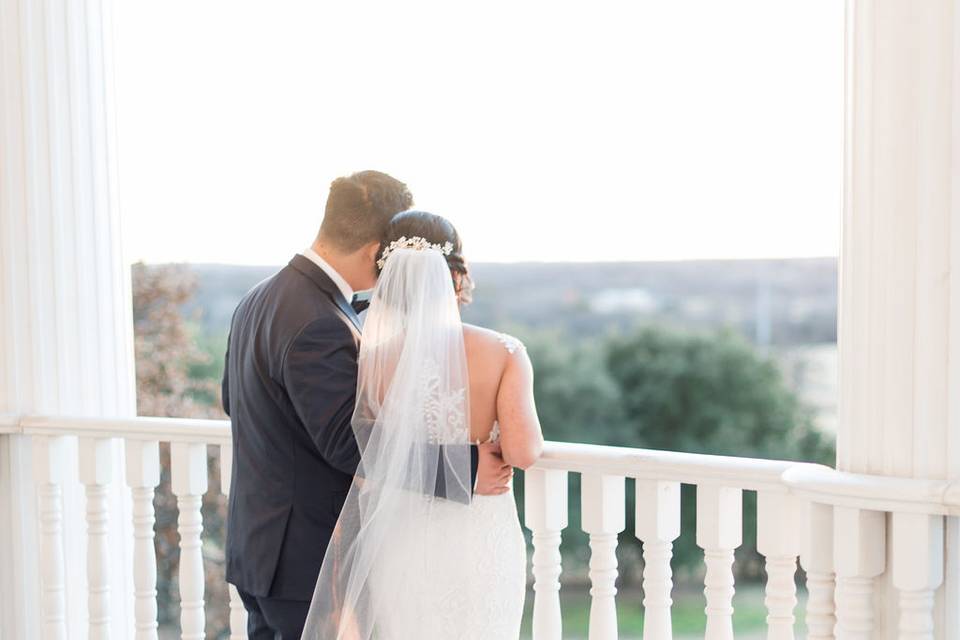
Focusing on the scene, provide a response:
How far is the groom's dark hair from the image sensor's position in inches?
102

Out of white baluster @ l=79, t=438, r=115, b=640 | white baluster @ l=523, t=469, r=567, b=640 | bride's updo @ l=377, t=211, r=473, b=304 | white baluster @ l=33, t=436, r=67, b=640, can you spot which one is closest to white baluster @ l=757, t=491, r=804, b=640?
white baluster @ l=523, t=469, r=567, b=640

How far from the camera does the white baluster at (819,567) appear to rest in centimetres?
218

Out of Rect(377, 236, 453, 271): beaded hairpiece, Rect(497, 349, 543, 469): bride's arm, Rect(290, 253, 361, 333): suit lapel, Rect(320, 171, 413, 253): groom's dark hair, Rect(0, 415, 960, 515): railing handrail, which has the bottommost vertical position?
Rect(0, 415, 960, 515): railing handrail

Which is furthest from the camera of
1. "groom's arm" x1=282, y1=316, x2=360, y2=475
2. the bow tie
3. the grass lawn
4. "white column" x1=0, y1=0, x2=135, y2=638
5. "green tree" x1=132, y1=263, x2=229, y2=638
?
the grass lawn

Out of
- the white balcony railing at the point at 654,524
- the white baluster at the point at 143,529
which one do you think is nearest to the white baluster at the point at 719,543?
the white balcony railing at the point at 654,524

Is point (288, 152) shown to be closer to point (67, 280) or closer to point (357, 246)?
point (67, 280)

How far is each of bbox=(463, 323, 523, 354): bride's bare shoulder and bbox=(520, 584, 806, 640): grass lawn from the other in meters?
10.8

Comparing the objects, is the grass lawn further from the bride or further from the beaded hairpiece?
the beaded hairpiece

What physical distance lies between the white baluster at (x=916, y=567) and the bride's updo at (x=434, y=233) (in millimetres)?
1022

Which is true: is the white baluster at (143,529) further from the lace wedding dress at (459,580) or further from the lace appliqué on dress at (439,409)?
the lace appliqué on dress at (439,409)

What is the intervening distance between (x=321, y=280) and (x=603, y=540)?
84cm

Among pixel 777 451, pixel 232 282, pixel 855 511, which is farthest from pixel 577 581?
pixel 855 511

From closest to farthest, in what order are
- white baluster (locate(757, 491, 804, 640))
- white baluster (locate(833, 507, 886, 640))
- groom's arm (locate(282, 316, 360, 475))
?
white baluster (locate(833, 507, 886, 640)) < white baluster (locate(757, 491, 804, 640)) < groom's arm (locate(282, 316, 360, 475))

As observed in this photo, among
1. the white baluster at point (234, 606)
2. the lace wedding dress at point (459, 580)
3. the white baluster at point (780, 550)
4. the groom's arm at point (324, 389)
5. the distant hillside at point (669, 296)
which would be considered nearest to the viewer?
the white baluster at point (780, 550)
